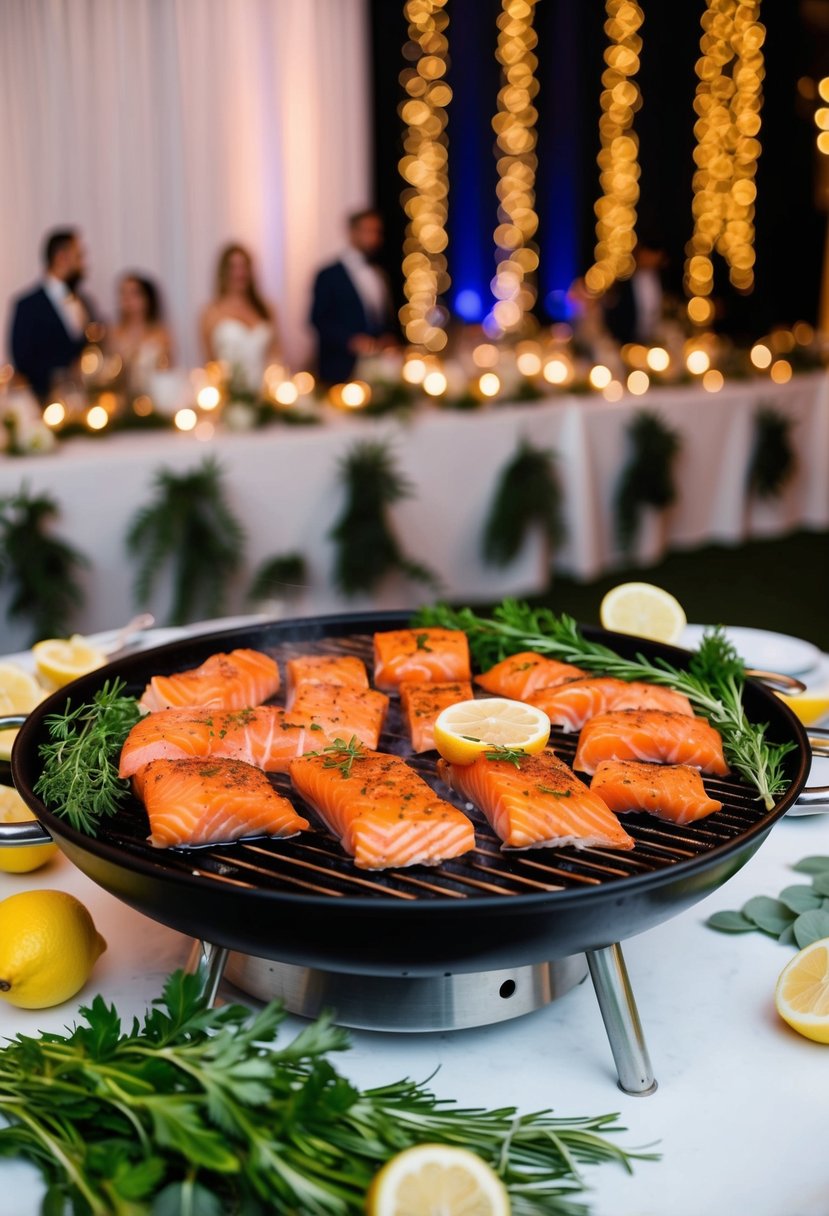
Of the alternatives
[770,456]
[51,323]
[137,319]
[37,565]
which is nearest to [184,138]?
[137,319]

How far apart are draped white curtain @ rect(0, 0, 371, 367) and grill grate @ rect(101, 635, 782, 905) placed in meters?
8.45

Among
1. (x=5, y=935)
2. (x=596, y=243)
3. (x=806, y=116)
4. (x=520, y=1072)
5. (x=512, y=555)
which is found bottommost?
(x=512, y=555)

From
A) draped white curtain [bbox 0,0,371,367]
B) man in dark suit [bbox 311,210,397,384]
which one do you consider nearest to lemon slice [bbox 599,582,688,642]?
man in dark suit [bbox 311,210,397,384]

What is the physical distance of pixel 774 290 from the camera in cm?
1217

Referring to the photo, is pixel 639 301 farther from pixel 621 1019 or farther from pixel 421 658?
pixel 621 1019

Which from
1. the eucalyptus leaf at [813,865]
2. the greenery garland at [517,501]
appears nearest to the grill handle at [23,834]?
the eucalyptus leaf at [813,865]

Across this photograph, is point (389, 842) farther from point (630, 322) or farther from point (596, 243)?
point (596, 243)

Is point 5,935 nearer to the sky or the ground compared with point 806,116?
nearer to the ground

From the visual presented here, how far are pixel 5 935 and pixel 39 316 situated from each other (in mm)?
6380

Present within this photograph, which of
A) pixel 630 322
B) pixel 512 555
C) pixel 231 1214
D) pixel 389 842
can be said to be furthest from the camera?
pixel 630 322

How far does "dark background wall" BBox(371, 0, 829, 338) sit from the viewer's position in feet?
33.2

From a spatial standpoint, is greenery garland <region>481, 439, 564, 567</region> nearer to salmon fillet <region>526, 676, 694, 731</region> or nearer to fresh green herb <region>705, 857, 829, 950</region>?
salmon fillet <region>526, 676, 694, 731</region>

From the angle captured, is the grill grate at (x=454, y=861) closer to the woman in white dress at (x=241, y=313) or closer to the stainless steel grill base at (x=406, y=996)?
the stainless steel grill base at (x=406, y=996)

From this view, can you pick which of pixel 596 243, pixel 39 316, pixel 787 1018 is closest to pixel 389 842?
pixel 787 1018
